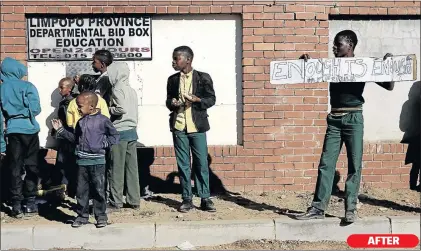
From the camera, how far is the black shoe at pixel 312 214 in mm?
6953

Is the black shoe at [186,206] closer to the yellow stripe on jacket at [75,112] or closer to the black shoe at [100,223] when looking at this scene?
the black shoe at [100,223]

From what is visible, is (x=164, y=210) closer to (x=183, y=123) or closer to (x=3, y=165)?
(x=183, y=123)

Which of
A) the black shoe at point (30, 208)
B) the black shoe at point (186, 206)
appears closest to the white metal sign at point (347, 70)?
the black shoe at point (186, 206)

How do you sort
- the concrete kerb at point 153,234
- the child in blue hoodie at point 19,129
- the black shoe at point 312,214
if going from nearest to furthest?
the concrete kerb at point 153,234
the black shoe at point 312,214
the child in blue hoodie at point 19,129

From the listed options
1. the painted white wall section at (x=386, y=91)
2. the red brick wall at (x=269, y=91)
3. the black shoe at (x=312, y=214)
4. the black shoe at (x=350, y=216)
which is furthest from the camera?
the painted white wall section at (x=386, y=91)

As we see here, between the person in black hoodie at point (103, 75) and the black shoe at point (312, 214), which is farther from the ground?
the person in black hoodie at point (103, 75)

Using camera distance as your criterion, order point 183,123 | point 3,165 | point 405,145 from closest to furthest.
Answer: point 183,123, point 3,165, point 405,145

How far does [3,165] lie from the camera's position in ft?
26.5

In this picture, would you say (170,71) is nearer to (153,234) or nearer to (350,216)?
(153,234)

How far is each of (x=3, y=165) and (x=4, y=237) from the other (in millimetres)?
1546

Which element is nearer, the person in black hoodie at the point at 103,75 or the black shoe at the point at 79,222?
the black shoe at the point at 79,222

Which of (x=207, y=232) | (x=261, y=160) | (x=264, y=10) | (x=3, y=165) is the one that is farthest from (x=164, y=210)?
(x=264, y=10)

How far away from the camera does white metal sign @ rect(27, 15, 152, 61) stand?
836cm

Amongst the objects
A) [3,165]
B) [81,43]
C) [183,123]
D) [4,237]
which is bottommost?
[4,237]
